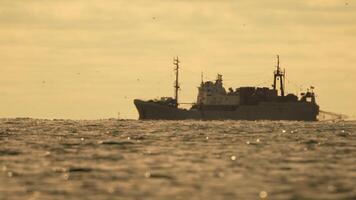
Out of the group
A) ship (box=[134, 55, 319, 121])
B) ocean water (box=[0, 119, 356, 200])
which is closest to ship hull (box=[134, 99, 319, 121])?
ship (box=[134, 55, 319, 121])

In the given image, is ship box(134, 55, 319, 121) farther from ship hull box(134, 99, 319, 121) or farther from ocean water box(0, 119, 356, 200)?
ocean water box(0, 119, 356, 200)

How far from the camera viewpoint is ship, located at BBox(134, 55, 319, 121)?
7274 inches

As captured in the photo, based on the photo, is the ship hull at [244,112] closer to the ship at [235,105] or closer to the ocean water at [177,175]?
the ship at [235,105]

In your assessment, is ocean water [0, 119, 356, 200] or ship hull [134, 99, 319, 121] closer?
ocean water [0, 119, 356, 200]

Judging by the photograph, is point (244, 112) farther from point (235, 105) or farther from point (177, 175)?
point (177, 175)

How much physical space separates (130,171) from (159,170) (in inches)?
46.0

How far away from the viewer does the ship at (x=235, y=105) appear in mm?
184750

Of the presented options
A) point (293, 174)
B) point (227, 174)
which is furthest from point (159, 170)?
point (293, 174)

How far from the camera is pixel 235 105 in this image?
616 feet

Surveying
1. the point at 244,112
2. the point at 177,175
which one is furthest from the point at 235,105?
the point at 177,175

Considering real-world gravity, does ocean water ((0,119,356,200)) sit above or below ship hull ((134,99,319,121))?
below

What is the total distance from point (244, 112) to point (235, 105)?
13.3 feet

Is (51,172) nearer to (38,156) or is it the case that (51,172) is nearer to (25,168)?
(25,168)

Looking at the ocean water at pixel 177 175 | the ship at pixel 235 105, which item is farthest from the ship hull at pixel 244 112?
the ocean water at pixel 177 175
